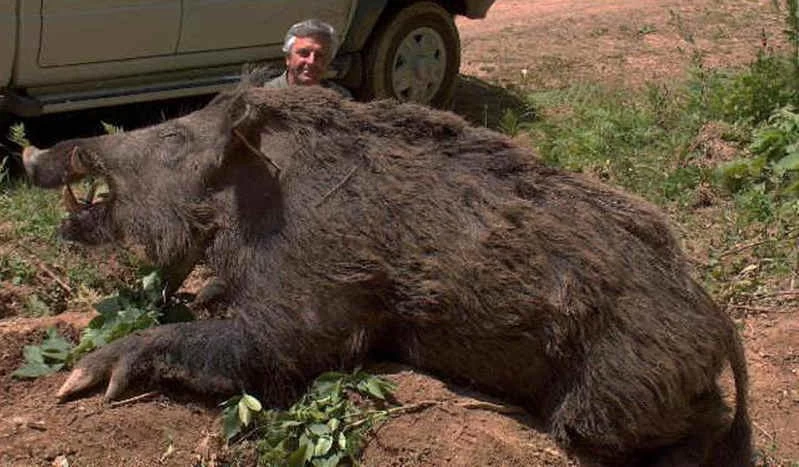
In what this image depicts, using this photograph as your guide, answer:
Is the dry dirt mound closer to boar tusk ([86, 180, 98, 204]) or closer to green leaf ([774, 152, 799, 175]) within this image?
boar tusk ([86, 180, 98, 204])

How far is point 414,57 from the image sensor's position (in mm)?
9562

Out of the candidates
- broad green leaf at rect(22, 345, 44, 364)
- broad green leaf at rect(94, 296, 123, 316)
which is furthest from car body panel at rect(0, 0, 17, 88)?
broad green leaf at rect(22, 345, 44, 364)

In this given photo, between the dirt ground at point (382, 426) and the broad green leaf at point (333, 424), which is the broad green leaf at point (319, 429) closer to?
the broad green leaf at point (333, 424)

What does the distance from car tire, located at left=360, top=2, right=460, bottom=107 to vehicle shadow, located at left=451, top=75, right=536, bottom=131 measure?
473 mm

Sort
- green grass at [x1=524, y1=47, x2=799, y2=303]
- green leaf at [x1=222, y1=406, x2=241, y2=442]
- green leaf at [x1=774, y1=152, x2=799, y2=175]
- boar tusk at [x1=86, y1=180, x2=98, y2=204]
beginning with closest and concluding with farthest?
green leaf at [x1=222, y1=406, x2=241, y2=442], boar tusk at [x1=86, y1=180, x2=98, y2=204], green grass at [x1=524, y1=47, x2=799, y2=303], green leaf at [x1=774, y1=152, x2=799, y2=175]

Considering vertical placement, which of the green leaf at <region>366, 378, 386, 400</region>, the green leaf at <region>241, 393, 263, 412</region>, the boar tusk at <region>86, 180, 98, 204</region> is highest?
the boar tusk at <region>86, 180, 98, 204</region>

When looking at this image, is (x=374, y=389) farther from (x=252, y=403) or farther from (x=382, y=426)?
(x=252, y=403)

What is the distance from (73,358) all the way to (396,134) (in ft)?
5.23

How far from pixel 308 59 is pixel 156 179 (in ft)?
4.62

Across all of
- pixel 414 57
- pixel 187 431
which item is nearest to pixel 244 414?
pixel 187 431

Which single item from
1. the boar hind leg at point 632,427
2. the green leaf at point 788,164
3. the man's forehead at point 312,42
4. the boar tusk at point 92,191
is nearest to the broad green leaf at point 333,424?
the boar hind leg at point 632,427

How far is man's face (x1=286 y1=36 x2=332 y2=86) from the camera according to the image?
19.4 ft

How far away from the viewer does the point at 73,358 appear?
473cm

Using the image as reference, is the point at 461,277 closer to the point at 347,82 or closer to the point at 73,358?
the point at 73,358
